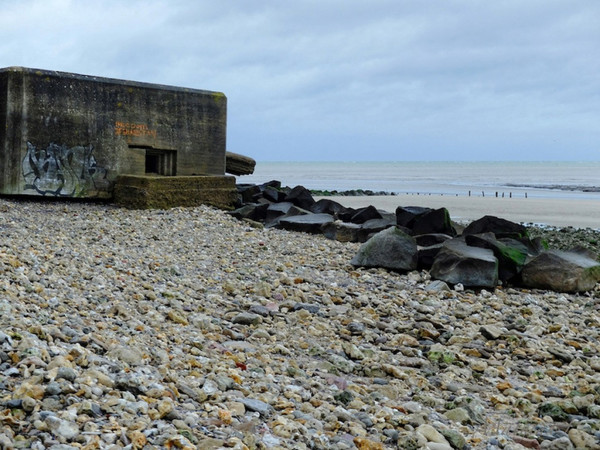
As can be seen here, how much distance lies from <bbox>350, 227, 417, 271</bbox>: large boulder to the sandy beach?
9.23 metres

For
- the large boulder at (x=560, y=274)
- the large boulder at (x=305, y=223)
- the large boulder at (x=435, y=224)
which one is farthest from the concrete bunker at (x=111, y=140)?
the large boulder at (x=560, y=274)

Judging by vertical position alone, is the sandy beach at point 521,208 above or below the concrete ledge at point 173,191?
below

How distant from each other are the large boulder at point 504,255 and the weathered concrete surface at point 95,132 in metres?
6.04

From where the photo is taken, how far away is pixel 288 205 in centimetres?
1224

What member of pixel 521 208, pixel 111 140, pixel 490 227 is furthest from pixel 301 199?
pixel 521 208

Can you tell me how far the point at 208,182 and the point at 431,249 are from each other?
5.36 meters

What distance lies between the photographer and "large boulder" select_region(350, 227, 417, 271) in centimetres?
806

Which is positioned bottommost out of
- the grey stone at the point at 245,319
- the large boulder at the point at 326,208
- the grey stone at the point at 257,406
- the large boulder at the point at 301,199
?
the grey stone at the point at 257,406

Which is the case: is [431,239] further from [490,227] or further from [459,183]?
[459,183]

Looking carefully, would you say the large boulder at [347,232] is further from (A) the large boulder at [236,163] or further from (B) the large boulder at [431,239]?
(A) the large boulder at [236,163]

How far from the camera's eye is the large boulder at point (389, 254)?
8.06 meters

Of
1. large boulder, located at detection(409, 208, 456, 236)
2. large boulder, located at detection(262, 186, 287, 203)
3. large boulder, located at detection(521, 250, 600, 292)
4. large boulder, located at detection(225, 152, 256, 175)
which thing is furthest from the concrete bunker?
large boulder, located at detection(521, 250, 600, 292)

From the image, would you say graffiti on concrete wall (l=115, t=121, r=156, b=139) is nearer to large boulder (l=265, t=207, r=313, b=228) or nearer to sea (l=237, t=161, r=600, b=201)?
large boulder (l=265, t=207, r=313, b=228)

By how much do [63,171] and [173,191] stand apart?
74.3 inches
